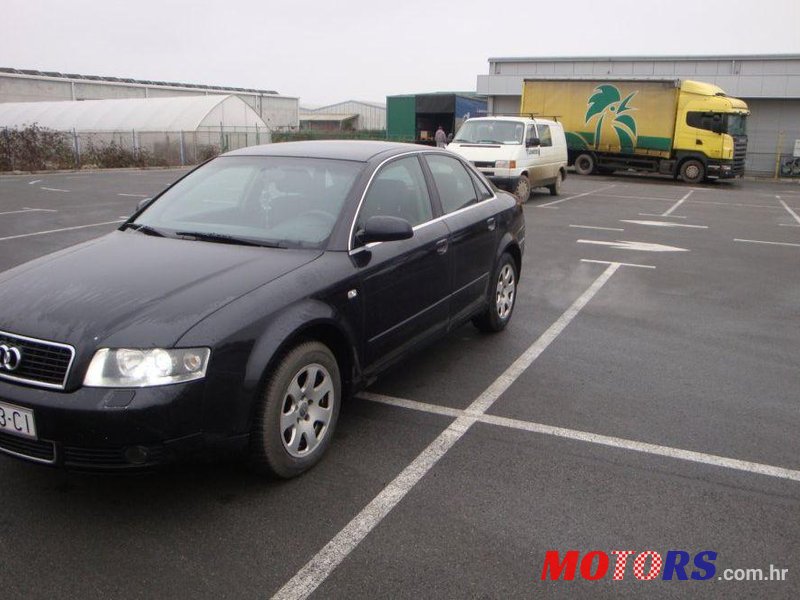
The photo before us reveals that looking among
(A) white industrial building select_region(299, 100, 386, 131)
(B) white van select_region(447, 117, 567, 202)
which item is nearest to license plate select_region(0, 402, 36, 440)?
(B) white van select_region(447, 117, 567, 202)

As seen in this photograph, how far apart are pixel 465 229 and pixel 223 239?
185 centimetres

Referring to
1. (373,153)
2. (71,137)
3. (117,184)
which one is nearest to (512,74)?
(71,137)

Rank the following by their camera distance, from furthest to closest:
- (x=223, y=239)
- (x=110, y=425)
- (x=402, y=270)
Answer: (x=402, y=270), (x=223, y=239), (x=110, y=425)

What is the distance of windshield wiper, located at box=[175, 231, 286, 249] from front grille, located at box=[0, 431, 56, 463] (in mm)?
1466

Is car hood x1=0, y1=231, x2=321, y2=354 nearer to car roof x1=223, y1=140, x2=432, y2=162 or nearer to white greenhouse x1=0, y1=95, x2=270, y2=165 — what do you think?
car roof x1=223, y1=140, x2=432, y2=162

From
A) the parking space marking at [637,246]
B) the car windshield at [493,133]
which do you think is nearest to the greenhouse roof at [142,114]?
the car windshield at [493,133]

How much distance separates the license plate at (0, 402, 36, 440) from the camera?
2900mm

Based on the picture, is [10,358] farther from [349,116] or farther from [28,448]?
[349,116]

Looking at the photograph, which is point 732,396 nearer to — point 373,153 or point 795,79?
point 373,153

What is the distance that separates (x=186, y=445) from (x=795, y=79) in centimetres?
3873

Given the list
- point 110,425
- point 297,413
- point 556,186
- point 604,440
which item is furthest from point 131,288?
point 556,186

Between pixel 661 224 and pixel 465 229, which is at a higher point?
pixel 465 229

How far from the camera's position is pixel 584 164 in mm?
28281
